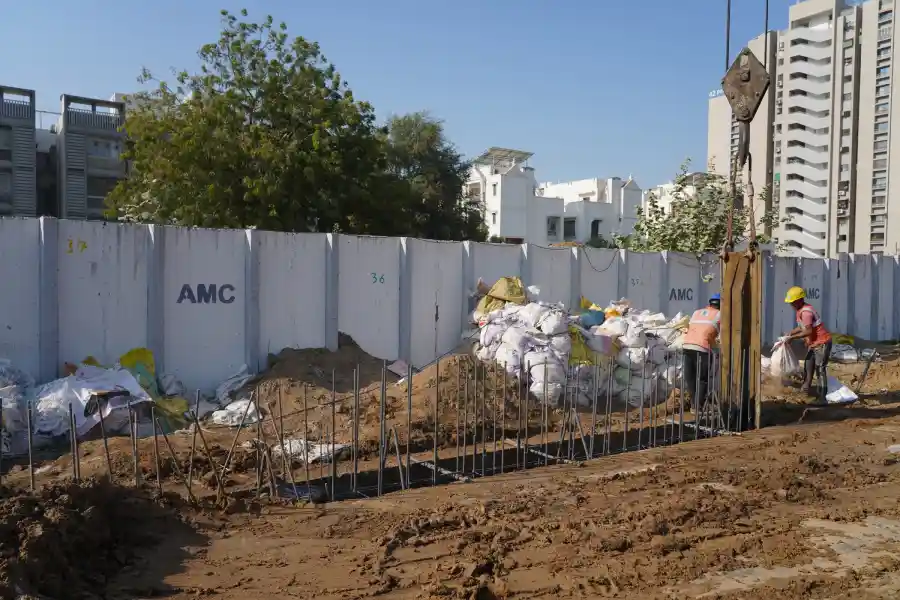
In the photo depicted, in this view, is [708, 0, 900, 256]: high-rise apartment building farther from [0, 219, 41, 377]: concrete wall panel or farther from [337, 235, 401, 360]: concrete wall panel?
[0, 219, 41, 377]: concrete wall panel

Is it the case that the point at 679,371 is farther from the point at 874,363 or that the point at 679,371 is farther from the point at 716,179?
the point at 716,179

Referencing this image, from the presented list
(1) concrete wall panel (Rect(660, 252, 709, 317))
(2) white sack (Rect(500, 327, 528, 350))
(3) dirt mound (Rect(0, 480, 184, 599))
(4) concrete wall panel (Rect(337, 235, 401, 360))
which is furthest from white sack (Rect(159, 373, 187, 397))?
(1) concrete wall panel (Rect(660, 252, 709, 317))

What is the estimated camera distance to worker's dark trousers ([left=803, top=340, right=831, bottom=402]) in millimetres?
10055

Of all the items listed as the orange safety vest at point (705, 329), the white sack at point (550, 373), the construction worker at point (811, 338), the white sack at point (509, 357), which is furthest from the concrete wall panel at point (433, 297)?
the construction worker at point (811, 338)

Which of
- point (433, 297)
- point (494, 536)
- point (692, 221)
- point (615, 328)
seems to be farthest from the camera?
point (692, 221)

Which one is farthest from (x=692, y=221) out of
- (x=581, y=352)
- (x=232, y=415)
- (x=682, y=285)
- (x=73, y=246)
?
(x=73, y=246)

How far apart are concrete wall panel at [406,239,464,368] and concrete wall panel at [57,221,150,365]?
401cm

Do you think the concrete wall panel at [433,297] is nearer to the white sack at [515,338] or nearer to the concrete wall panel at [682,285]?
the white sack at [515,338]

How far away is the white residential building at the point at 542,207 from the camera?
47.2 m

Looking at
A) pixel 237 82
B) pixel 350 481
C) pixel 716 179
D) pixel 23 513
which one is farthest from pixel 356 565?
pixel 716 179

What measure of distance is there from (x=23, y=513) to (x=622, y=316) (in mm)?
10198

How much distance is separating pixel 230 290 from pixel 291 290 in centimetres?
Answer: 86

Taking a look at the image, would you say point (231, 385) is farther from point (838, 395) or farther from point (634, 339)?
point (838, 395)

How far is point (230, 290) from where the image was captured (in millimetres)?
10102
